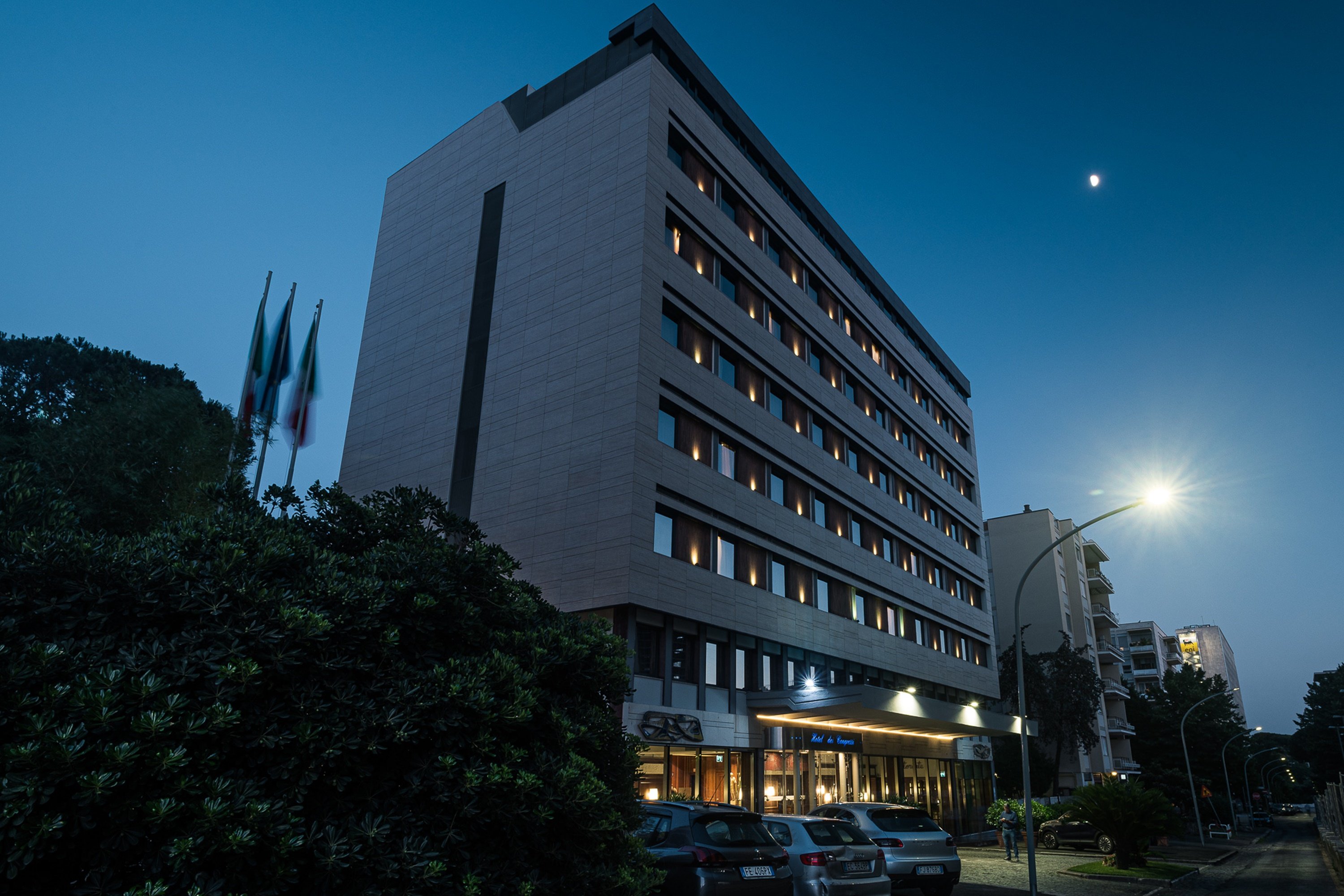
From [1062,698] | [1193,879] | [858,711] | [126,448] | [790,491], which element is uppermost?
[790,491]

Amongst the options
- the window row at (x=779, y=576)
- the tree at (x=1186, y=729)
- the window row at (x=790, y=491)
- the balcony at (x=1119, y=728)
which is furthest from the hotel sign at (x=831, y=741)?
the balcony at (x=1119, y=728)

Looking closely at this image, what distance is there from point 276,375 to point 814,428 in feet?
67.6

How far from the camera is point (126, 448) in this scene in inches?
1056

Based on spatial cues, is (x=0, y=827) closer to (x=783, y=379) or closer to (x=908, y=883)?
(x=908, y=883)

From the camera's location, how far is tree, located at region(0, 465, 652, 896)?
504cm

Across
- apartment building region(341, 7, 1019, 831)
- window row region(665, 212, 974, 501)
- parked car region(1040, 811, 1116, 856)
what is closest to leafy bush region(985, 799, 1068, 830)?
parked car region(1040, 811, 1116, 856)

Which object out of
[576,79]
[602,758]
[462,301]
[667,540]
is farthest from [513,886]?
[576,79]

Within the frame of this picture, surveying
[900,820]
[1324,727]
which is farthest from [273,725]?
[1324,727]

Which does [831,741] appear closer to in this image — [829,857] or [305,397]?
[829,857]

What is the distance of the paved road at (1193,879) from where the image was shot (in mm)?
19062

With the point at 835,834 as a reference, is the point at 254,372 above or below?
above

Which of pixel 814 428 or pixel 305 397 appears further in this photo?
pixel 814 428

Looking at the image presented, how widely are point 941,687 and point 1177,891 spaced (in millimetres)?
23682

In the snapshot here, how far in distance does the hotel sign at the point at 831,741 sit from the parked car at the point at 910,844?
44.0ft
